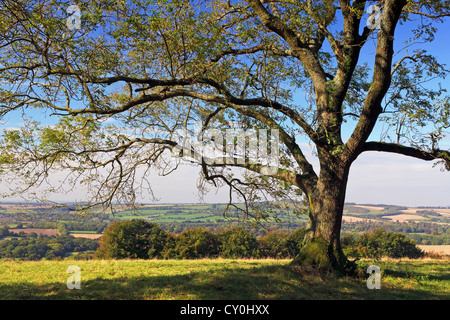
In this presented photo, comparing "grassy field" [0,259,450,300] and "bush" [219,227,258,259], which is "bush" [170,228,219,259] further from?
"grassy field" [0,259,450,300]

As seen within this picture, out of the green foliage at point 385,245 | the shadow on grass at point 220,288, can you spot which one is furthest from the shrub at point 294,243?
the shadow on grass at point 220,288

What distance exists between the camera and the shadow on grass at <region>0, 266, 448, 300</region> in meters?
6.73

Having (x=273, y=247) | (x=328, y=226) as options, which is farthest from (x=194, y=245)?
(x=328, y=226)

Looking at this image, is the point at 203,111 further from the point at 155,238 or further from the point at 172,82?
the point at 155,238

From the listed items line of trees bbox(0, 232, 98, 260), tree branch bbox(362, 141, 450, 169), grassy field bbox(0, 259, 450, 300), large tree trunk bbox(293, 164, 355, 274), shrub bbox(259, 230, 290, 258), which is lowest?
line of trees bbox(0, 232, 98, 260)

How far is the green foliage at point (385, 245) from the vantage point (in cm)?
2804

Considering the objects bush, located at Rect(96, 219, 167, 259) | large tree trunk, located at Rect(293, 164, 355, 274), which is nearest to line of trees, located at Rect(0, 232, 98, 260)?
bush, located at Rect(96, 219, 167, 259)

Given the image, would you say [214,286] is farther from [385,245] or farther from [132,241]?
[385,245]

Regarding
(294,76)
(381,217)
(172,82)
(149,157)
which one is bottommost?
(381,217)

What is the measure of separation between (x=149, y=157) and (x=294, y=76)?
6.53m

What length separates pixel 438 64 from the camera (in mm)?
10742

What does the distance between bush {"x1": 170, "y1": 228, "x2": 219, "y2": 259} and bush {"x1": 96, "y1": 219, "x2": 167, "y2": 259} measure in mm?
1153

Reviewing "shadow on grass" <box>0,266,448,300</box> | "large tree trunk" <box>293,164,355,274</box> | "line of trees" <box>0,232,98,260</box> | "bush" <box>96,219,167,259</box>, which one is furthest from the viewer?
"line of trees" <box>0,232,98,260</box>
